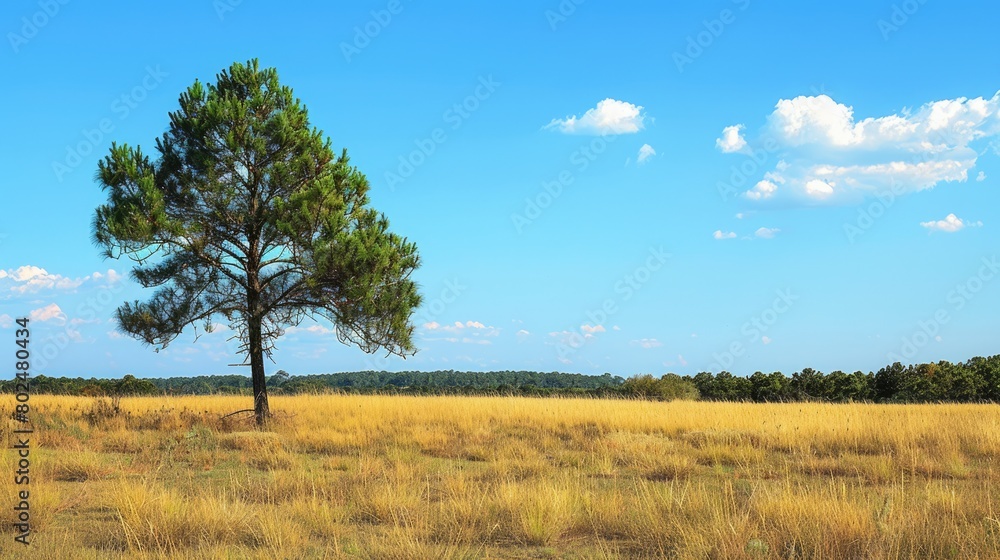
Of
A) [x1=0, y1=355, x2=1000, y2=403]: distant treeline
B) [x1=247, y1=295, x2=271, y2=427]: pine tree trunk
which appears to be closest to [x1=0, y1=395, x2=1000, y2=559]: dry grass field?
[x1=247, y1=295, x2=271, y2=427]: pine tree trunk

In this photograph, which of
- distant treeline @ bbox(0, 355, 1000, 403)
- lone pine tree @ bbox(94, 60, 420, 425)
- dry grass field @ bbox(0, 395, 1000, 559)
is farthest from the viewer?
distant treeline @ bbox(0, 355, 1000, 403)

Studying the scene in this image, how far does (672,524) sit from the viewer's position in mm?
6555

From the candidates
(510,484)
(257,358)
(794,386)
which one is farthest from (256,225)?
(794,386)

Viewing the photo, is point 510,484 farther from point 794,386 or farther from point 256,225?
point 794,386

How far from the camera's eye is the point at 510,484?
8141 millimetres

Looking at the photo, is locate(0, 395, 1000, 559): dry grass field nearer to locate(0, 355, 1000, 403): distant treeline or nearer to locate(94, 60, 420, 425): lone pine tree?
locate(94, 60, 420, 425): lone pine tree

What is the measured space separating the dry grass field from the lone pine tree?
104 inches

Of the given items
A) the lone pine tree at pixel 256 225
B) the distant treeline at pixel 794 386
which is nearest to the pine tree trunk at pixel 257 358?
the lone pine tree at pixel 256 225

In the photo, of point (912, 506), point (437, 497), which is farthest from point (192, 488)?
point (912, 506)

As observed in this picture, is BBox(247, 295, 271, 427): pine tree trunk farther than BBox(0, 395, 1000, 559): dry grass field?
Yes

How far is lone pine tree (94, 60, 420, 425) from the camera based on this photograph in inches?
635

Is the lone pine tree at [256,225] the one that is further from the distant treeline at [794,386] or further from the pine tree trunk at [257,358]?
the distant treeline at [794,386]

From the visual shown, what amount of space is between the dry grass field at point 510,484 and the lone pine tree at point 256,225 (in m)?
2.65

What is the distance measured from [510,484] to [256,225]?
12137mm
